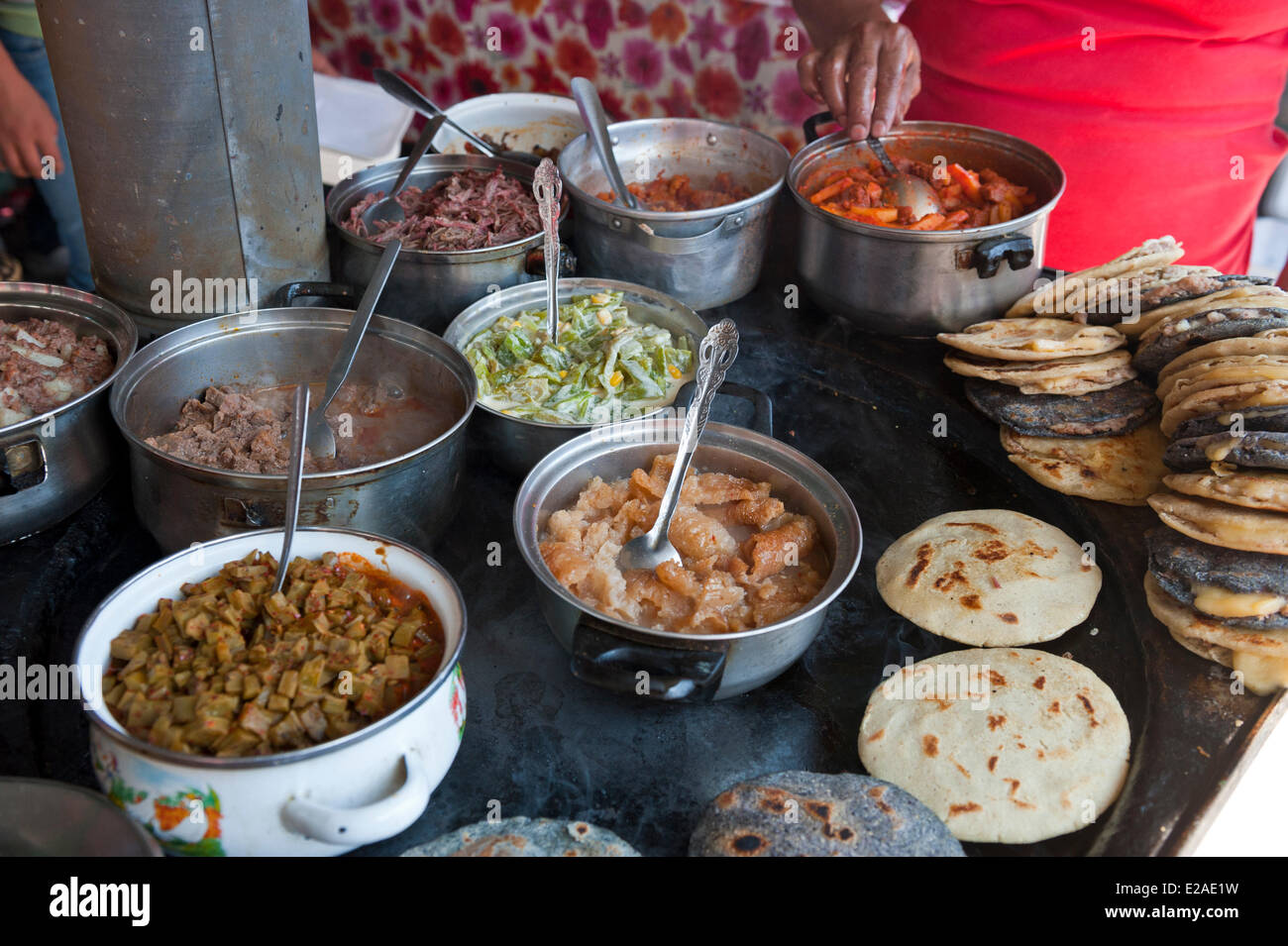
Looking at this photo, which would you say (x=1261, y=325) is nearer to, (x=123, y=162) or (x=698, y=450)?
(x=698, y=450)

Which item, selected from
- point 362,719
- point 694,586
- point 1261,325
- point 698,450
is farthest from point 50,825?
point 1261,325

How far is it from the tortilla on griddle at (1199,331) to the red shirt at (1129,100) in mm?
1142

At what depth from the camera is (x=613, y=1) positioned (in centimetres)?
520

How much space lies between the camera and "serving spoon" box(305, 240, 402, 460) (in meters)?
2.24

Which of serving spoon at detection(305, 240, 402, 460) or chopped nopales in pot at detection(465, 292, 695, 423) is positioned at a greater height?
serving spoon at detection(305, 240, 402, 460)

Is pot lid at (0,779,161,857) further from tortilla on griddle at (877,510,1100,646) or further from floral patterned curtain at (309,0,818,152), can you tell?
floral patterned curtain at (309,0,818,152)

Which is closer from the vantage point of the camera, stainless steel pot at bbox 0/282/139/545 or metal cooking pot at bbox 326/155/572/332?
stainless steel pot at bbox 0/282/139/545

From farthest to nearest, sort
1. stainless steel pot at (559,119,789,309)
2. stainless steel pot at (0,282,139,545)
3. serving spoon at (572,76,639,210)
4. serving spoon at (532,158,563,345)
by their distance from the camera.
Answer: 1. serving spoon at (572,76,639,210)
2. stainless steel pot at (559,119,789,309)
3. serving spoon at (532,158,563,345)
4. stainless steel pot at (0,282,139,545)

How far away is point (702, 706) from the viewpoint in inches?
80.4

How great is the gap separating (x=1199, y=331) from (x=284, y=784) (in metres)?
2.36

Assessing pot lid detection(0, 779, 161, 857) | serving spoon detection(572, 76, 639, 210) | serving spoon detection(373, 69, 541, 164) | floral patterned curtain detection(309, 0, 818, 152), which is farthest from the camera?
floral patterned curtain detection(309, 0, 818, 152)

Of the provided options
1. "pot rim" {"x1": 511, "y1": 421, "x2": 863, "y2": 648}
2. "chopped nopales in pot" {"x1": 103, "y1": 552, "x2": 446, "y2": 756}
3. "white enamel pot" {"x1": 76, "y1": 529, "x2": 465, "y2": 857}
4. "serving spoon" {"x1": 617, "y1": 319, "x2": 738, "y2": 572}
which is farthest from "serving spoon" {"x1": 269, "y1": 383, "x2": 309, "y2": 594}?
"serving spoon" {"x1": 617, "y1": 319, "x2": 738, "y2": 572}

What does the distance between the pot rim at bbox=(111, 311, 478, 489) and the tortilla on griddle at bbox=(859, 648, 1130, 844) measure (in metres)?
1.10

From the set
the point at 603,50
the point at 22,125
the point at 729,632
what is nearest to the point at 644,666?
the point at 729,632
